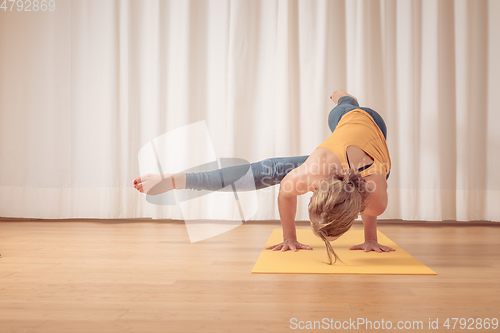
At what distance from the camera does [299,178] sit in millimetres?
1968

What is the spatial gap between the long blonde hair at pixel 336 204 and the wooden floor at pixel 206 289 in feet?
0.62

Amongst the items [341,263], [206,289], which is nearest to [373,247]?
[341,263]

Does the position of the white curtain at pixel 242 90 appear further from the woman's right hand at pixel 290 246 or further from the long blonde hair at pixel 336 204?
the long blonde hair at pixel 336 204

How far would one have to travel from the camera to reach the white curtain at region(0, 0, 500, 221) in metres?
3.21

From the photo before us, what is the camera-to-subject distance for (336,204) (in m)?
1.70

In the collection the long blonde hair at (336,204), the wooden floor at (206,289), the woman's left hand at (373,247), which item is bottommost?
the wooden floor at (206,289)

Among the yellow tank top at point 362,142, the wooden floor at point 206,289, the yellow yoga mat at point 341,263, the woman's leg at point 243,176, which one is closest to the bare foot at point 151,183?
the woman's leg at point 243,176

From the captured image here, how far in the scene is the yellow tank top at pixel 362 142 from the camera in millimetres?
1963

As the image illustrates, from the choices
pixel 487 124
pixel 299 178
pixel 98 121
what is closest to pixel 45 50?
pixel 98 121

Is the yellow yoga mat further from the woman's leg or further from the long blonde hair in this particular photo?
the woman's leg

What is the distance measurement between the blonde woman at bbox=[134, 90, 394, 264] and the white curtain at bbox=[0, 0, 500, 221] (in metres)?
0.88

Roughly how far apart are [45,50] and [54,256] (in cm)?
210

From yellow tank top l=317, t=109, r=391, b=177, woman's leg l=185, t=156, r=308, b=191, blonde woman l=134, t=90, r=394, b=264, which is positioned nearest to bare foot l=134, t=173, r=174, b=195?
blonde woman l=134, t=90, r=394, b=264

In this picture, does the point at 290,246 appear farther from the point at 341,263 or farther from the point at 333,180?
the point at 333,180
